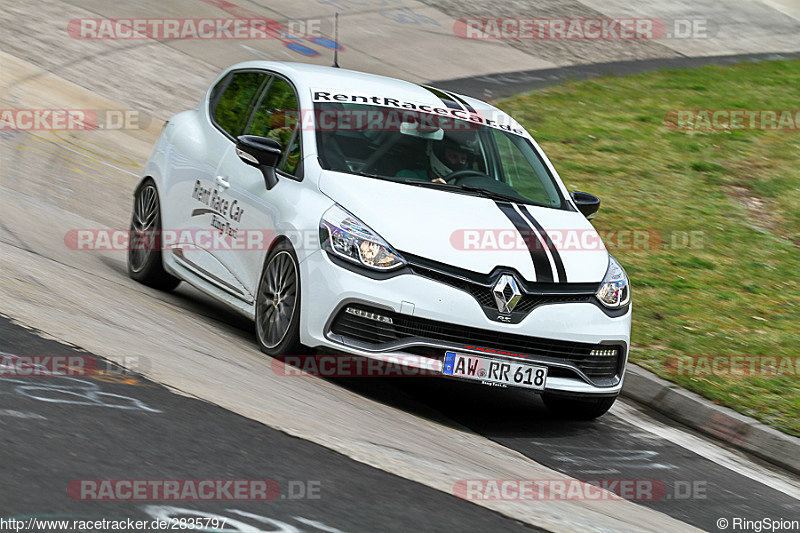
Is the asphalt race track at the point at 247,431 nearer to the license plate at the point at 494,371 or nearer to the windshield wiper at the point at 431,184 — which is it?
the license plate at the point at 494,371

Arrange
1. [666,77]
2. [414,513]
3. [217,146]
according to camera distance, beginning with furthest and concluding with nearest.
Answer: [666,77]
[217,146]
[414,513]

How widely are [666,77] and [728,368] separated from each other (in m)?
13.1

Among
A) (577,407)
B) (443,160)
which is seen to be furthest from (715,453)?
(443,160)

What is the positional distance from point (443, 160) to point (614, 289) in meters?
1.44

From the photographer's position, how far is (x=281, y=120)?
817cm

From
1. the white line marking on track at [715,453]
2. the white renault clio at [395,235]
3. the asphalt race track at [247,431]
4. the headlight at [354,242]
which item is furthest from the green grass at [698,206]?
the headlight at [354,242]

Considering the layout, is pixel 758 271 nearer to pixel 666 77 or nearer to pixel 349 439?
pixel 349 439

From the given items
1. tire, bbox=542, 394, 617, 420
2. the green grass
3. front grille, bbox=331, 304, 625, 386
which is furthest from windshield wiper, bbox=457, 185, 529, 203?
the green grass

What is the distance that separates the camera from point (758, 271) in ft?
36.8

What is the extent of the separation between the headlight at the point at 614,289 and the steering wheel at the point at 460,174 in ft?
3.50

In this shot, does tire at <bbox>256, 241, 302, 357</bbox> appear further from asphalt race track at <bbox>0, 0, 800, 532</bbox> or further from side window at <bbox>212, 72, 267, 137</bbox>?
side window at <bbox>212, 72, 267, 137</bbox>

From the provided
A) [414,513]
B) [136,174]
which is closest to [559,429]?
[414,513]

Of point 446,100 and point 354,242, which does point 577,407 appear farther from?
point 446,100

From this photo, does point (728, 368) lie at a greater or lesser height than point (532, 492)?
lesser
